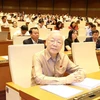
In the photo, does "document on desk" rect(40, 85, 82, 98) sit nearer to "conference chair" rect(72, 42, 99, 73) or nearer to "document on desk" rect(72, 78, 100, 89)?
"document on desk" rect(72, 78, 100, 89)

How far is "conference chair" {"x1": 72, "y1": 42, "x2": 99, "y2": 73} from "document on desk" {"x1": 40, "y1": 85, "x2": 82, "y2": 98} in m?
1.30

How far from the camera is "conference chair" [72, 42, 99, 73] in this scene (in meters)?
3.39

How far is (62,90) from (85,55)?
5.10ft

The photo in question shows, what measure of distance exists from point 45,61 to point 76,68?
0.33m

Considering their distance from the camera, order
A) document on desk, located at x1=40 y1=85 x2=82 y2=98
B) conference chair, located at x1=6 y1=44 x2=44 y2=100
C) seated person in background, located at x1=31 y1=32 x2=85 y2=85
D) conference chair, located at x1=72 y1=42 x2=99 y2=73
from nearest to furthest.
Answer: document on desk, located at x1=40 y1=85 x2=82 y2=98 < seated person in background, located at x1=31 y1=32 x2=85 y2=85 < conference chair, located at x1=6 y1=44 x2=44 y2=100 < conference chair, located at x1=72 y1=42 x2=99 y2=73

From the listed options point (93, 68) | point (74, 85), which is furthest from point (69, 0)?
point (74, 85)

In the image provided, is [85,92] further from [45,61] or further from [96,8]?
[96,8]

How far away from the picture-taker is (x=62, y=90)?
202cm

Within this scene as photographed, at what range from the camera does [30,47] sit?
9.33 feet

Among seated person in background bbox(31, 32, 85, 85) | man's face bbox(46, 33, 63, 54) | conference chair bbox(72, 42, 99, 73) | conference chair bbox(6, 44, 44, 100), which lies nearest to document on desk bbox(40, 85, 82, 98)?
seated person in background bbox(31, 32, 85, 85)

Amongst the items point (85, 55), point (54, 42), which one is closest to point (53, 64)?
point (54, 42)

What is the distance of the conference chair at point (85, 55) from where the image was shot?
339 centimetres

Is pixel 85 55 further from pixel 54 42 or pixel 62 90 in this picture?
pixel 62 90

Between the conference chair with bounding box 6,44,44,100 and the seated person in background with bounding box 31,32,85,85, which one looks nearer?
the seated person in background with bounding box 31,32,85,85
